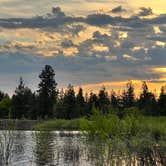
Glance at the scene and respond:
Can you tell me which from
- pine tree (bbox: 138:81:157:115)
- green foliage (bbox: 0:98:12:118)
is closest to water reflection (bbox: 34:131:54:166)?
pine tree (bbox: 138:81:157:115)

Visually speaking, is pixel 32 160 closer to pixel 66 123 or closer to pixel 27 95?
pixel 66 123

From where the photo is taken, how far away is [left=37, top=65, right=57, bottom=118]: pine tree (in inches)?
4422

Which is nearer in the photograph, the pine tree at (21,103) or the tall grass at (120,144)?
the tall grass at (120,144)

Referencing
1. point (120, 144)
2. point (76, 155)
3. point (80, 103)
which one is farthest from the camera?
point (80, 103)

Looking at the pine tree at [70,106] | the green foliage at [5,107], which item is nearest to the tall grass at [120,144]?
the pine tree at [70,106]

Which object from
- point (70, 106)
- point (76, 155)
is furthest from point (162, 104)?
point (76, 155)

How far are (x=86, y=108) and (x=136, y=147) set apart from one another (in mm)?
86555

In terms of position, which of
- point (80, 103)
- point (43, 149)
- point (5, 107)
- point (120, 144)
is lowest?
point (43, 149)

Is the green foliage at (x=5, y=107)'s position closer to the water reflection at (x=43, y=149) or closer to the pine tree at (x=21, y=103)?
the pine tree at (x=21, y=103)

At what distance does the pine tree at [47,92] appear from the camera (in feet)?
368

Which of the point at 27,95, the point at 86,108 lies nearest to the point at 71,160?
the point at 86,108

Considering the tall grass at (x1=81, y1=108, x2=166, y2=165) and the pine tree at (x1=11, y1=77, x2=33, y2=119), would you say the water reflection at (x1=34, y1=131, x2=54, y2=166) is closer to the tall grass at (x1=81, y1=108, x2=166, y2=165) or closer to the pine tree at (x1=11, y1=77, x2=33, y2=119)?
the tall grass at (x1=81, y1=108, x2=166, y2=165)

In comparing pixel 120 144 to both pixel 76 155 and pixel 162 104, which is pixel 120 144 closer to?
pixel 76 155

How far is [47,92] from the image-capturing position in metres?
117
